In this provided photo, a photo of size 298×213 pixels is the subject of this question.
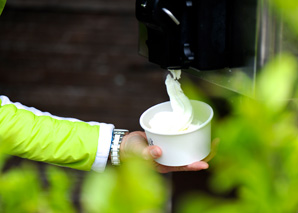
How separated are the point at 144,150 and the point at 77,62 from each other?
3022mm

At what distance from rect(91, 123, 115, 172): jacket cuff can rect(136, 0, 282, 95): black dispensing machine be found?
0.38 metres

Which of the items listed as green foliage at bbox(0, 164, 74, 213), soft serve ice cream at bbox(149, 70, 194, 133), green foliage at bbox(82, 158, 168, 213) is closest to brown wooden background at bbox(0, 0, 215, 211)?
soft serve ice cream at bbox(149, 70, 194, 133)

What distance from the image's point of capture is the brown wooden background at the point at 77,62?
4.18 meters

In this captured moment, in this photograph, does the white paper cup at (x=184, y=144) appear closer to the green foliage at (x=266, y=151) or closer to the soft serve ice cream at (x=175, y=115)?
the soft serve ice cream at (x=175, y=115)

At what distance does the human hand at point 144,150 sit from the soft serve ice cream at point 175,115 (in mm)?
73

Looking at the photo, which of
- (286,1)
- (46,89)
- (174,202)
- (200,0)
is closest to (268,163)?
(286,1)

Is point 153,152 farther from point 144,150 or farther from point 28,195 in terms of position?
point 28,195

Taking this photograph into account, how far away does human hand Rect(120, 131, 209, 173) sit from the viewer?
4.43 ft

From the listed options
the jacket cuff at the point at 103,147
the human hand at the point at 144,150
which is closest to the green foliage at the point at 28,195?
the human hand at the point at 144,150

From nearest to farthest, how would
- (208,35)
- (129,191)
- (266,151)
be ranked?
1. (129,191)
2. (266,151)
3. (208,35)

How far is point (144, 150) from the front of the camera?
1363 millimetres

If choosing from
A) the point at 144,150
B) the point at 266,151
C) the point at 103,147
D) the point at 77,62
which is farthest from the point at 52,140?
the point at 77,62

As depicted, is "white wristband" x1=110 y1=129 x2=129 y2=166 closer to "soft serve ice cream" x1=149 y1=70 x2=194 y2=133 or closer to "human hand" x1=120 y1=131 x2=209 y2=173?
"human hand" x1=120 y1=131 x2=209 y2=173

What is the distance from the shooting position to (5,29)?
422 centimetres
